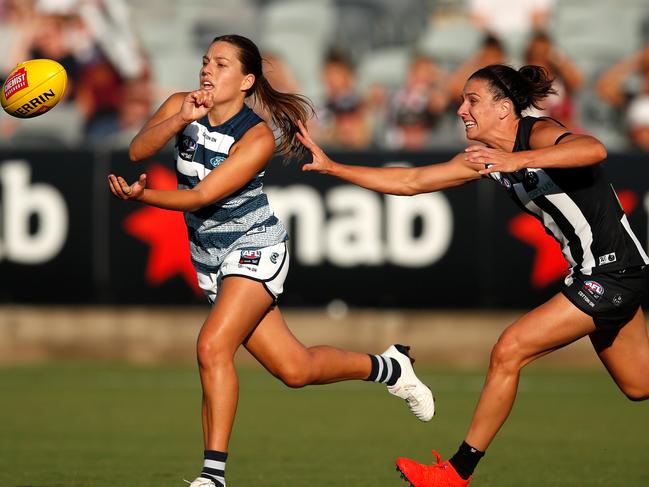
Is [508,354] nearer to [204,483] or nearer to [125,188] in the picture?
[204,483]

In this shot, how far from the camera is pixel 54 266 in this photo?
1395 centimetres

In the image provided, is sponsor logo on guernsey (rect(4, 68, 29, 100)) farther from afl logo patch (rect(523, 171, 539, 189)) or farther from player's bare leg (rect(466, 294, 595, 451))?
player's bare leg (rect(466, 294, 595, 451))

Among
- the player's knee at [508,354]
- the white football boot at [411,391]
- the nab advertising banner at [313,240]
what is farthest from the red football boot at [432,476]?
the nab advertising banner at [313,240]

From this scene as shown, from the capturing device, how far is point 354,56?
16.7 metres

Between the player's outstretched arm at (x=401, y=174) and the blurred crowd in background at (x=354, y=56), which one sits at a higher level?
the blurred crowd in background at (x=354, y=56)

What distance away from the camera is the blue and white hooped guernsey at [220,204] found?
681cm

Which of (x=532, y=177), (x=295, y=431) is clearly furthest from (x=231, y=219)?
(x=295, y=431)

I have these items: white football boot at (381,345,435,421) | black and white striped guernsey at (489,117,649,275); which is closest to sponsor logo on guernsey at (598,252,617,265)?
black and white striped guernsey at (489,117,649,275)

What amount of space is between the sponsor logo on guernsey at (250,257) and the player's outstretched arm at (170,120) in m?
0.73

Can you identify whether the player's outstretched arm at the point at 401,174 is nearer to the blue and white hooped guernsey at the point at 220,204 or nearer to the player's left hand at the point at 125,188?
the blue and white hooped guernsey at the point at 220,204

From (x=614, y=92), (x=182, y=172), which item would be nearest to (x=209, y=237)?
(x=182, y=172)

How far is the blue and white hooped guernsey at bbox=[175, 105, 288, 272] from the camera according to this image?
22.3 feet

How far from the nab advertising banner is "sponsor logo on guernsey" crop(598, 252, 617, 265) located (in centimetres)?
686

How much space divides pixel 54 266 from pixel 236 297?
7717mm
